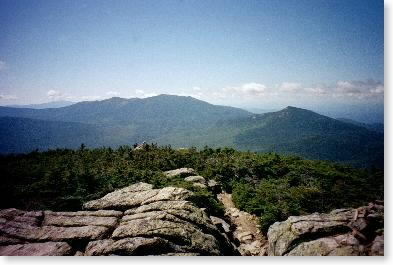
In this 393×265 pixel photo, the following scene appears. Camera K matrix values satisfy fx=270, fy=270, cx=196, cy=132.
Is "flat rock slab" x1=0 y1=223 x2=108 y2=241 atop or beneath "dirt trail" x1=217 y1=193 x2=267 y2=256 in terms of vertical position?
atop

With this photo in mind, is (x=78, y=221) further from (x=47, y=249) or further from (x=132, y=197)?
(x=132, y=197)

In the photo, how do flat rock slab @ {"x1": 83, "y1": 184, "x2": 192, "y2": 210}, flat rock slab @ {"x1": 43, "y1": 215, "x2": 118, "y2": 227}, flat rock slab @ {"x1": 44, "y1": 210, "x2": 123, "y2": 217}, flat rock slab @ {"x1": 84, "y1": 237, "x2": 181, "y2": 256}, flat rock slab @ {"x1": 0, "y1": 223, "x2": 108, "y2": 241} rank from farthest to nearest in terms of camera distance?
flat rock slab @ {"x1": 83, "y1": 184, "x2": 192, "y2": 210} < flat rock slab @ {"x1": 44, "y1": 210, "x2": 123, "y2": 217} < flat rock slab @ {"x1": 43, "y1": 215, "x2": 118, "y2": 227} < flat rock slab @ {"x1": 0, "y1": 223, "x2": 108, "y2": 241} < flat rock slab @ {"x1": 84, "y1": 237, "x2": 181, "y2": 256}

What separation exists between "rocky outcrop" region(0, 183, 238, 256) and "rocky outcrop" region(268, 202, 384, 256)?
1188 mm

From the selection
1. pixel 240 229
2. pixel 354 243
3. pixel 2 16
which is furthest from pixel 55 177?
pixel 354 243

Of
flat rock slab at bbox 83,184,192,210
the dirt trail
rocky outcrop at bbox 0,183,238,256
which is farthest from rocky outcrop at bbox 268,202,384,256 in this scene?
flat rock slab at bbox 83,184,192,210

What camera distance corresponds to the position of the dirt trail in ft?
21.0

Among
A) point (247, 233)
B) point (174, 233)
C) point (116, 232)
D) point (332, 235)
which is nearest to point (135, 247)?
point (116, 232)

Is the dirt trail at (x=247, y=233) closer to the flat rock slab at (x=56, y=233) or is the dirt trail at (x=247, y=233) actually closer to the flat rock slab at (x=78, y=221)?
the flat rock slab at (x=78, y=221)

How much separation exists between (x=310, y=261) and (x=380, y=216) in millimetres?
2050

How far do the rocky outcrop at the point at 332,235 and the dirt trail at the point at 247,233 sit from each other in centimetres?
46

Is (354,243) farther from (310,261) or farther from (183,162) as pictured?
(183,162)

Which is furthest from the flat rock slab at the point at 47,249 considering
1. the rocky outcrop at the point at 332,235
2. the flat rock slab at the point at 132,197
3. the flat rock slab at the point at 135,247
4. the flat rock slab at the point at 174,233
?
the rocky outcrop at the point at 332,235

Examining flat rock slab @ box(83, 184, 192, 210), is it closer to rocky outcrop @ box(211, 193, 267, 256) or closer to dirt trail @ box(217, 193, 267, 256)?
rocky outcrop @ box(211, 193, 267, 256)

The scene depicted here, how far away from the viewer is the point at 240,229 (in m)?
7.26
